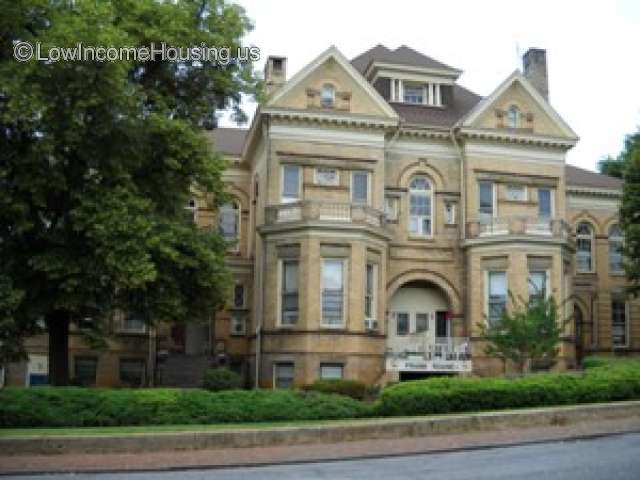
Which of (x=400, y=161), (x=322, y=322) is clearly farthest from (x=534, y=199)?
(x=322, y=322)

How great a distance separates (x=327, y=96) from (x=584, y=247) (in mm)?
17860

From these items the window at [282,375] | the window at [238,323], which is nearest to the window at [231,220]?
the window at [238,323]

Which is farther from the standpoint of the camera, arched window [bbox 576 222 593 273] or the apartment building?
arched window [bbox 576 222 593 273]

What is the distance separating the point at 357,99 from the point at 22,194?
15219mm

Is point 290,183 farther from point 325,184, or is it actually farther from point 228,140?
point 228,140

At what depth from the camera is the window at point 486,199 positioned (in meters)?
35.9

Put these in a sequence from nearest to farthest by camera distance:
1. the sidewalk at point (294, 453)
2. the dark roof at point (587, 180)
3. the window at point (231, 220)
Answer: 1. the sidewalk at point (294, 453)
2. the window at point (231, 220)
3. the dark roof at point (587, 180)

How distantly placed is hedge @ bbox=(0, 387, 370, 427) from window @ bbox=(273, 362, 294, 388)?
9910 mm

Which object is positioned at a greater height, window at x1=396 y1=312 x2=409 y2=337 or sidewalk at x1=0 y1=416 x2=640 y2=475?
window at x1=396 y1=312 x2=409 y2=337

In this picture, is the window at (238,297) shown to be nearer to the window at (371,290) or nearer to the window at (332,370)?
the window at (371,290)

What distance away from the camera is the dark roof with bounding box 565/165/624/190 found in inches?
1714

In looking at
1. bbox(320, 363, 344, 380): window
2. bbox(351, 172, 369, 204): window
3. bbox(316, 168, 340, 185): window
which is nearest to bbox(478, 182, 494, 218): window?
bbox(351, 172, 369, 204): window

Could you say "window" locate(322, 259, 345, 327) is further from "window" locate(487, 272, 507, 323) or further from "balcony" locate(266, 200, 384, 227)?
"window" locate(487, 272, 507, 323)

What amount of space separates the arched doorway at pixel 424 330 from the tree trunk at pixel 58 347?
40.5 feet
